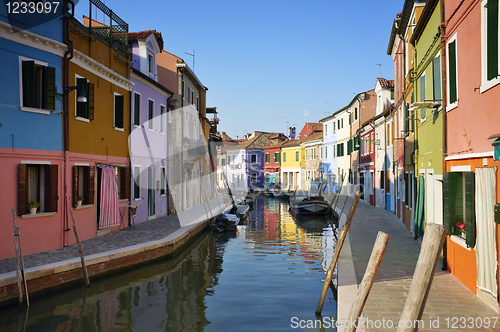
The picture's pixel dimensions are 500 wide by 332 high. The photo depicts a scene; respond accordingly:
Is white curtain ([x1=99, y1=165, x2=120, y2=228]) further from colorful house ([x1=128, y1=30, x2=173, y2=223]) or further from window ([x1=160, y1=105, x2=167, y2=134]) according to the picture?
window ([x1=160, y1=105, x2=167, y2=134])

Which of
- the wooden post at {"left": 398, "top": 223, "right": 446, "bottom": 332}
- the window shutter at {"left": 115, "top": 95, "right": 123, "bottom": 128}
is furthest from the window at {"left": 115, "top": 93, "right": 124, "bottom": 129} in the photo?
the wooden post at {"left": 398, "top": 223, "right": 446, "bottom": 332}

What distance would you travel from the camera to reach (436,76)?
30.0 ft

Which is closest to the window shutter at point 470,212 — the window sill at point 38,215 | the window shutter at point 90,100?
the window sill at point 38,215

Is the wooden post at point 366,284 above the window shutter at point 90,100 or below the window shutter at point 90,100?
below

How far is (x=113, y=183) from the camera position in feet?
44.7

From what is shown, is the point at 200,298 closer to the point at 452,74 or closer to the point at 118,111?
the point at 452,74

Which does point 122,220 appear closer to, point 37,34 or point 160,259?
point 160,259

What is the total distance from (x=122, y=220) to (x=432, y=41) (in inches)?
458

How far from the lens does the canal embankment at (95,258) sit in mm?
7652

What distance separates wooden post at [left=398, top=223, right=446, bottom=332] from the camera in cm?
300

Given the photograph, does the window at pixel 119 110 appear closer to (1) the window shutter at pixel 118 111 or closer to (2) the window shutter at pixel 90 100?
(1) the window shutter at pixel 118 111

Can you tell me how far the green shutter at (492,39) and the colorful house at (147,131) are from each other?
12.6 metres

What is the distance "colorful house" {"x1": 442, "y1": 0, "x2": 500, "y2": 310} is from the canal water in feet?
8.72

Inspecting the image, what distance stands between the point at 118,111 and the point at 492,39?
40.1 ft
